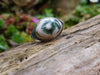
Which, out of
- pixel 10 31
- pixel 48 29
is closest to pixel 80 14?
pixel 10 31

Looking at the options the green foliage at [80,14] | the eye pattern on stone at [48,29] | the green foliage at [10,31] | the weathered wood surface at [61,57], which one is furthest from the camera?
the green foliage at [80,14]

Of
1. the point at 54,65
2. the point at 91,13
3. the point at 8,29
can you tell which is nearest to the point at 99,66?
the point at 54,65

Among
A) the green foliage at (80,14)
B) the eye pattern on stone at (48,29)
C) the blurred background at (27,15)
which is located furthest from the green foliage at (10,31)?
the eye pattern on stone at (48,29)

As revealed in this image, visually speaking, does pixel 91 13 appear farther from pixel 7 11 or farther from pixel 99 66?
pixel 99 66

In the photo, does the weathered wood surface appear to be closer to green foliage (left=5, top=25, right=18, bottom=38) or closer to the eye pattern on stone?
the eye pattern on stone

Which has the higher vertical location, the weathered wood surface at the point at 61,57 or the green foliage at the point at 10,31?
the green foliage at the point at 10,31

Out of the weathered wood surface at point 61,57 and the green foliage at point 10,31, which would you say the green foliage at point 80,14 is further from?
the weathered wood surface at point 61,57

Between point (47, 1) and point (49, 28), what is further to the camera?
point (47, 1)
